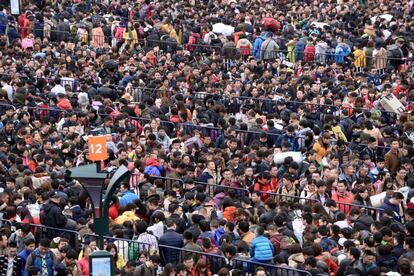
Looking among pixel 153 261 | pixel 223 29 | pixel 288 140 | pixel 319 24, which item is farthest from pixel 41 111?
pixel 319 24

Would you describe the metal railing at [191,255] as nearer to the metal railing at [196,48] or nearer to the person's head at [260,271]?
the person's head at [260,271]

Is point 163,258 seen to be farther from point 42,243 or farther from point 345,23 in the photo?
point 345,23

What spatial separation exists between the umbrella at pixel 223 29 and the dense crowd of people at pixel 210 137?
0.04 m

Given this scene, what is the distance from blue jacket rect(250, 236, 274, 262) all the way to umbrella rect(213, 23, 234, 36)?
20996mm

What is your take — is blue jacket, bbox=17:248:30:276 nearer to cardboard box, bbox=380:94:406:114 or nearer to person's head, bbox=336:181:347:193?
person's head, bbox=336:181:347:193

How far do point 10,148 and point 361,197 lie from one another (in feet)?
24.2

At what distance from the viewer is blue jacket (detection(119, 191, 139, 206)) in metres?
25.0

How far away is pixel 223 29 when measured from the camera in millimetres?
43000

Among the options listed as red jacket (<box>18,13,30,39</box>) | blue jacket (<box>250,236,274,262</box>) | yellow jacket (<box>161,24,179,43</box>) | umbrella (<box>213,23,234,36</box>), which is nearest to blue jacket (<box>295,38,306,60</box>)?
umbrella (<box>213,23,234,36</box>)

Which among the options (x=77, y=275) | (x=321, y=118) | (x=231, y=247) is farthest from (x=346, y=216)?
(x=321, y=118)

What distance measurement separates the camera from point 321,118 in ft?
105

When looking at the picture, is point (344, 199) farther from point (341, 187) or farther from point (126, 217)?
point (126, 217)

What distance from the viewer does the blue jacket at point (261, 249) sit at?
22.1m

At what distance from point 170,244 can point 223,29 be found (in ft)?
67.8
